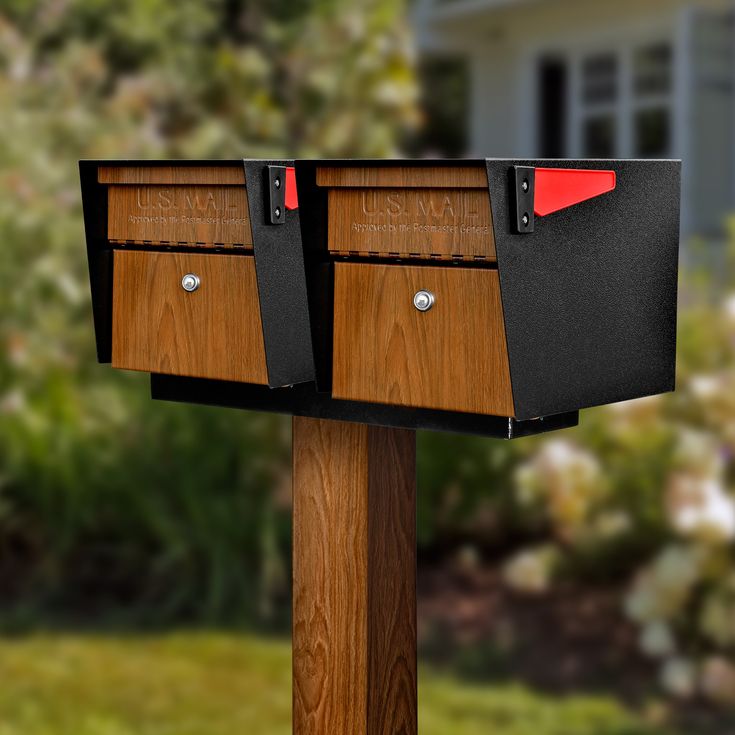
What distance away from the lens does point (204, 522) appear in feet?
13.3

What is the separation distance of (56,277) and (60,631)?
46.7 inches

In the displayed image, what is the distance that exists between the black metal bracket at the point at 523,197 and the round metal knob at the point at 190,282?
1.73 feet

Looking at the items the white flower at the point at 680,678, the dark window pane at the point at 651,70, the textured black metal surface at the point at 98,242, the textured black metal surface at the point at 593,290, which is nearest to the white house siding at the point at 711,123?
the dark window pane at the point at 651,70

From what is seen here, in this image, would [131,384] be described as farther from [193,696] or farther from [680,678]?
[680,678]

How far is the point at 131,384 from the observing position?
4.34 metres

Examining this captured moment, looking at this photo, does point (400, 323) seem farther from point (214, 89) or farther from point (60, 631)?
point (214, 89)

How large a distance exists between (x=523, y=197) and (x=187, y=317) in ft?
1.89

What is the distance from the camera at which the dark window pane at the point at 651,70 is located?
8.18 metres

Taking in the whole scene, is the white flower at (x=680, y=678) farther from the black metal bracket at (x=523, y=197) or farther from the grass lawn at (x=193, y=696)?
the black metal bracket at (x=523, y=197)

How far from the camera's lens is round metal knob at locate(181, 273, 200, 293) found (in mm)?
1849

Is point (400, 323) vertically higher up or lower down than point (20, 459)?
higher up

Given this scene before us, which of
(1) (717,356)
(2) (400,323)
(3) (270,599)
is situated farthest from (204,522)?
(2) (400,323)

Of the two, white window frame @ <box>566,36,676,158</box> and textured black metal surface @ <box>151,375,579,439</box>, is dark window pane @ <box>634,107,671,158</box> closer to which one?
white window frame @ <box>566,36,676,158</box>

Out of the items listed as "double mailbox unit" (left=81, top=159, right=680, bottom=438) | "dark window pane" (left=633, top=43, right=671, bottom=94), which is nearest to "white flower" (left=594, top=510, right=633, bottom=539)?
"double mailbox unit" (left=81, top=159, right=680, bottom=438)
